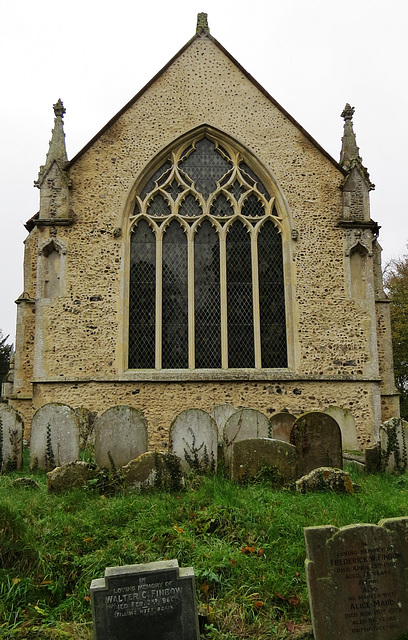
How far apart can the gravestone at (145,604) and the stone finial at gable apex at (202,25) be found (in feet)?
44.2

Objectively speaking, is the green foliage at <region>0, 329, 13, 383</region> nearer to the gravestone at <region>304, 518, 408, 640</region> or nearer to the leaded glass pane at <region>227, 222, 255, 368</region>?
the leaded glass pane at <region>227, 222, 255, 368</region>

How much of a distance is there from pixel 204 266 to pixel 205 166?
2.70 metres

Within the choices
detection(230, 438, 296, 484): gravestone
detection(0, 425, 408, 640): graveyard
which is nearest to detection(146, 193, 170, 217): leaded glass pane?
detection(230, 438, 296, 484): gravestone

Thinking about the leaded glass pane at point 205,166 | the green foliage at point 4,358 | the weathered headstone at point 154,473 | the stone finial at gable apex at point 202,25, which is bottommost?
the weathered headstone at point 154,473

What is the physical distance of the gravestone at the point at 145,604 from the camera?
343cm

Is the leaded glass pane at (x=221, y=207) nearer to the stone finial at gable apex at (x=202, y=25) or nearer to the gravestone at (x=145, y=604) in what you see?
the stone finial at gable apex at (x=202, y=25)

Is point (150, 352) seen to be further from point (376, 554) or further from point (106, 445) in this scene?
point (376, 554)

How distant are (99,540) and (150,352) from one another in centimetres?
720

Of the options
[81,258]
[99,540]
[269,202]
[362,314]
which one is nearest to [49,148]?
[81,258]

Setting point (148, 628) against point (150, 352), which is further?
point (150, 352)

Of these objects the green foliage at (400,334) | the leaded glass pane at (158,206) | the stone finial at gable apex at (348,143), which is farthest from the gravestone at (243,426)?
the green foliage at (400,334)

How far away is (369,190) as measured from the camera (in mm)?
12719

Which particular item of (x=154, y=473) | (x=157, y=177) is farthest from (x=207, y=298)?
(x=154, y=473)

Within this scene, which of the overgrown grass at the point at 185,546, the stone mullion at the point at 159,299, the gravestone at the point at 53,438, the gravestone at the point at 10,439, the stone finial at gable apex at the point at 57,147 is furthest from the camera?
the stone finial at gable apex at the point at 57,147
